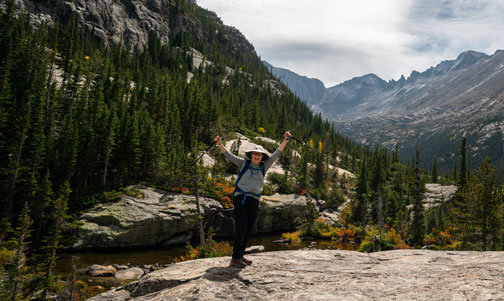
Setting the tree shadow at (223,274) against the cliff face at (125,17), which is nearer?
→ the tree shadow at (223,274)

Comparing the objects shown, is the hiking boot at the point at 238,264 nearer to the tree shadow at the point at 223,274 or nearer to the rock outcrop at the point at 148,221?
the tree shadow at the point at 223,274

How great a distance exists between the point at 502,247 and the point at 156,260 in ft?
124

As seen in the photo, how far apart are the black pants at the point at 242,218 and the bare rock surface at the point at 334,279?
504 millimetres

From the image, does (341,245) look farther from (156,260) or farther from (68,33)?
(68,33)

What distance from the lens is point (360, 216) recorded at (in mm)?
52188

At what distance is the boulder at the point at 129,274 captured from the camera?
882 inches

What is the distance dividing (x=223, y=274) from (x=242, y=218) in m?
1.26

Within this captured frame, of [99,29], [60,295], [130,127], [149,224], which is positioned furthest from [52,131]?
[99,29]

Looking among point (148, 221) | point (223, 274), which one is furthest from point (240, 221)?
point (148, 221)

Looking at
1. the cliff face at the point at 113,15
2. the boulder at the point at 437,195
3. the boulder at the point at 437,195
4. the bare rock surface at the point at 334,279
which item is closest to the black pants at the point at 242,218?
the bare rock surface at the point at 334,279

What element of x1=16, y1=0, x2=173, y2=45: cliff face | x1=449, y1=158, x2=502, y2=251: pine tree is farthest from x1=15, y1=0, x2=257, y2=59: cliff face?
x1=449, y1=158, x2=502, y2=251: pine tree

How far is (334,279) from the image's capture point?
572 centimetres

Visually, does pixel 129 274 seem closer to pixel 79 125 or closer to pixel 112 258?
pixel 112 258

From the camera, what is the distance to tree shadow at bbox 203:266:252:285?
230 inches
